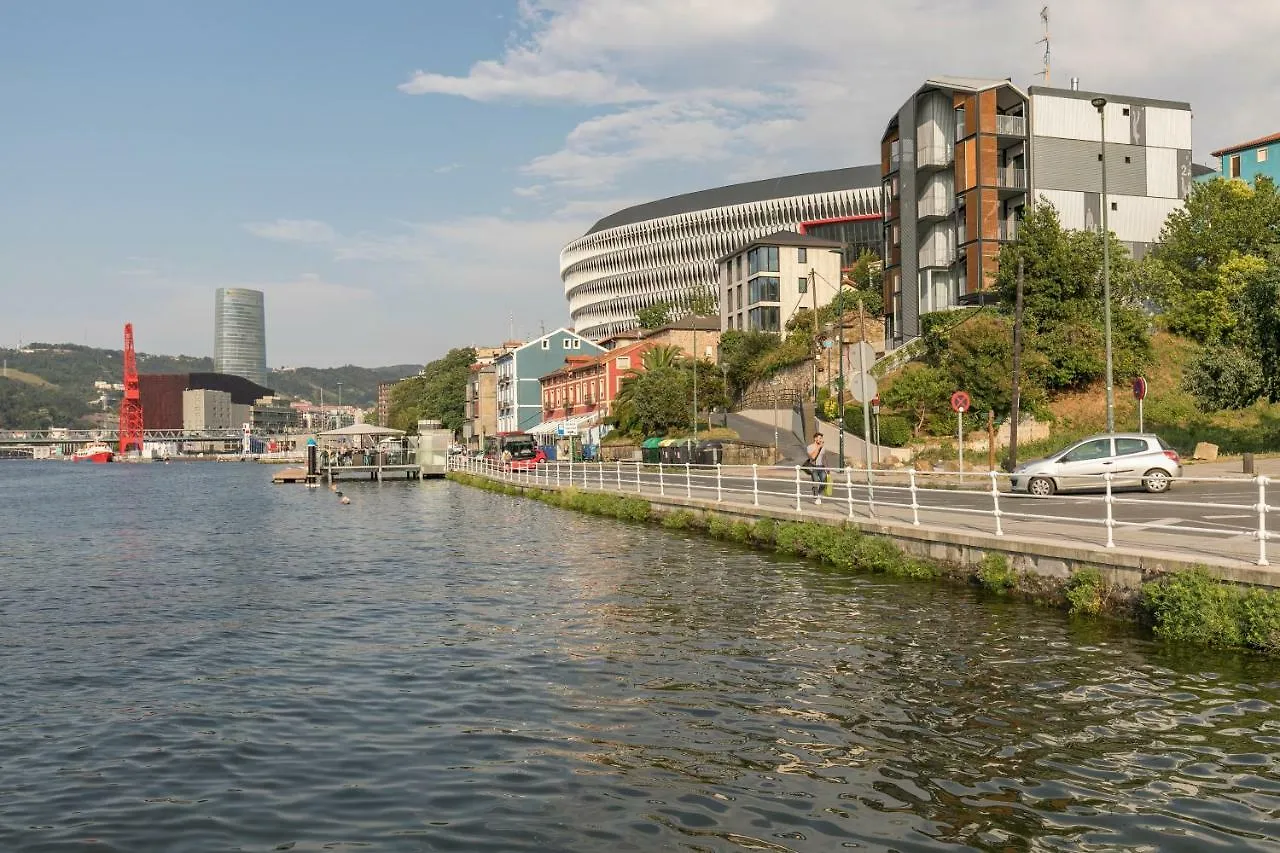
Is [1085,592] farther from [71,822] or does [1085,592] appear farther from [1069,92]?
[1069,92]

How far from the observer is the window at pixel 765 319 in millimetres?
95500

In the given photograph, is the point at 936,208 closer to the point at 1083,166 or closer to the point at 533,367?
the point at 1083,166

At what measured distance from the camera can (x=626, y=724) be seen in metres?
10.1

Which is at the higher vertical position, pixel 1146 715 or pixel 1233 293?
pixel 1233 293

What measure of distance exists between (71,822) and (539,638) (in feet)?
24.4

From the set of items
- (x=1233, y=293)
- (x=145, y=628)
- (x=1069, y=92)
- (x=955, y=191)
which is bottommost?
(x=145, y=628)

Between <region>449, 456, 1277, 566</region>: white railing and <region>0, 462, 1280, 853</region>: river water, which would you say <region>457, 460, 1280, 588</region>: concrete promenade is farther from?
<region>0, 462, 1280, 853</region>: river water

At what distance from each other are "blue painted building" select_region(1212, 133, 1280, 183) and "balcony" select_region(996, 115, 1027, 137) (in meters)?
52.7

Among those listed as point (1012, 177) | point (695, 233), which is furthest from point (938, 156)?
point (695, 233)

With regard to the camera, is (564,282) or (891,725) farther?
(564,282)

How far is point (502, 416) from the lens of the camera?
5266 inches

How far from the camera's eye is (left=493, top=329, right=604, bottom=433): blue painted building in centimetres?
12475

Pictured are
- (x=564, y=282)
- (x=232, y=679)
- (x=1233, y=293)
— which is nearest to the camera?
(x=232, y=679)

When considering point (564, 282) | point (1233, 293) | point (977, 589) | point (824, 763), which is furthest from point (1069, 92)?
point (564, 282)
